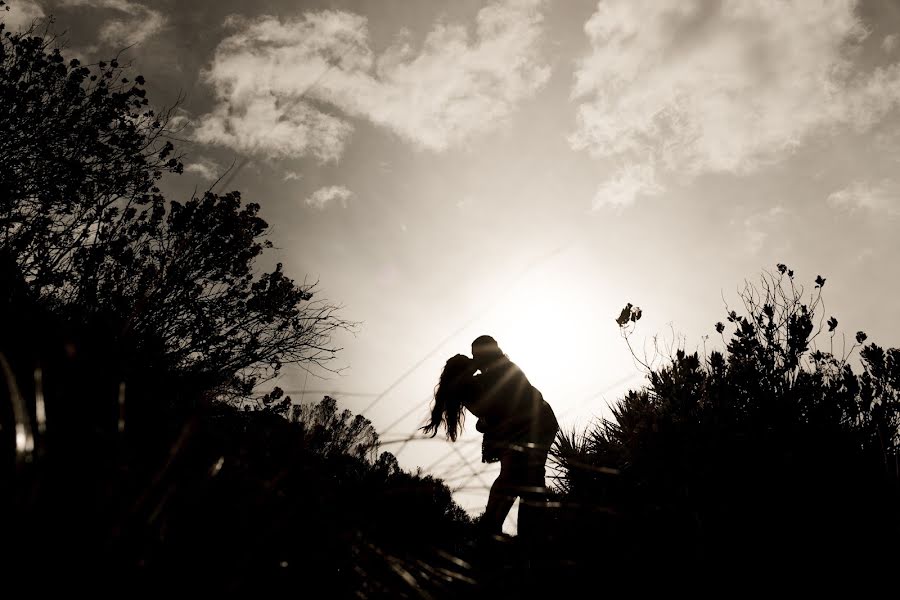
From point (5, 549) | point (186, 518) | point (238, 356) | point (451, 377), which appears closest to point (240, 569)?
point (186, 518)

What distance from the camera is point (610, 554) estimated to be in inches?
70.9

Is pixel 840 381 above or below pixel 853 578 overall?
Answer: above

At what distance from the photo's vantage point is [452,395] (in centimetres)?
352

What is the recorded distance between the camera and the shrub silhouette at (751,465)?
5.77 feet

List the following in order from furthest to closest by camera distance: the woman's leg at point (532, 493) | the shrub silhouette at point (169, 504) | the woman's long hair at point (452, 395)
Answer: the woman's long hair at point (452, 395)
the woman's leg at point (532, 493)
the shrub silhouette at point (169, 504)

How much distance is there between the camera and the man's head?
11.5ft

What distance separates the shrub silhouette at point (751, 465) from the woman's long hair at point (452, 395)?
37.0 inches

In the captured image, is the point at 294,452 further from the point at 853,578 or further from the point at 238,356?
the point at 238,356

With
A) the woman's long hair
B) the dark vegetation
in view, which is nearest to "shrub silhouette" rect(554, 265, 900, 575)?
the dark vegetation

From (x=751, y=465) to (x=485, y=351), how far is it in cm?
224

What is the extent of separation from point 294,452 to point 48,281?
505cm

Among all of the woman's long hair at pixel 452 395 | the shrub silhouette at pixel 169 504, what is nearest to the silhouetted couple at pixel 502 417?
the woman's long hair at pixel 452 395

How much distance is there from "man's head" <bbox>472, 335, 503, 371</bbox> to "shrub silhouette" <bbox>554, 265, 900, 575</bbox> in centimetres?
100

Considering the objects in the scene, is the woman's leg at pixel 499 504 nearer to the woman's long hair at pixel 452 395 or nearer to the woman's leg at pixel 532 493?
the woman's leg at pixel 532 493
